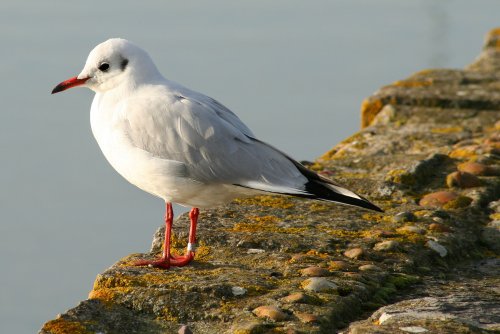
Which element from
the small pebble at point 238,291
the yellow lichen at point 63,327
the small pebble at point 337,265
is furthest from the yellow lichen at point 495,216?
the yellow lichen at point 63,327

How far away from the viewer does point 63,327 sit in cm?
298

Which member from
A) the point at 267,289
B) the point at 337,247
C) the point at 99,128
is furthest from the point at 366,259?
the point at 99,128

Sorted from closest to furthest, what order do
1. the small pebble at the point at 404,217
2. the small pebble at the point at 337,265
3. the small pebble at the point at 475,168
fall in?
the small pebble at the point at 337,265 < the small pebble at the point at 404,217 < the small pebble at the point at 475,168

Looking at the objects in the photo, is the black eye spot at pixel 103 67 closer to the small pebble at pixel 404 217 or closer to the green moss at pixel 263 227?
the green moss at pixel 263 227

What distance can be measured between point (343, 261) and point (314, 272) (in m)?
0.22

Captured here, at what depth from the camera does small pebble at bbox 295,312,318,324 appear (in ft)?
10.0

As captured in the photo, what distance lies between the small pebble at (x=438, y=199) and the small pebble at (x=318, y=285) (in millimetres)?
1266

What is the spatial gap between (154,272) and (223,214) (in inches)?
32.4

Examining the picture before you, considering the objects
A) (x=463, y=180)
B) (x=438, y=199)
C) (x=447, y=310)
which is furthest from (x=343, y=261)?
(x=463, y=180)

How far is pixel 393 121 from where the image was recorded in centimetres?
625

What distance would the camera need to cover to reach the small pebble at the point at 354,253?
377 cm

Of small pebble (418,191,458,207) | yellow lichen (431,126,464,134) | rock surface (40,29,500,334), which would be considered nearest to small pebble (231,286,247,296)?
rock surface (40,29,500,334)

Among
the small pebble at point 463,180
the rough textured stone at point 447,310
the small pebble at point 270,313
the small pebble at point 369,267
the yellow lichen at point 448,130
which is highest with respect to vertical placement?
the yellow lichen at point 448,130

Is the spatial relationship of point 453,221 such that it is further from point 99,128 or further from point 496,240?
point 99,128
